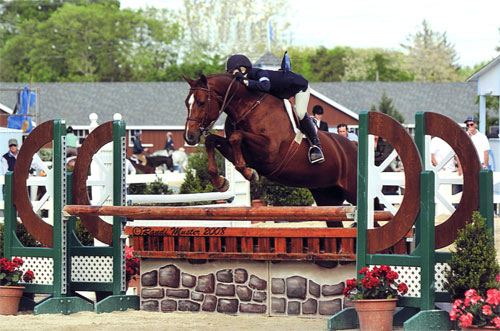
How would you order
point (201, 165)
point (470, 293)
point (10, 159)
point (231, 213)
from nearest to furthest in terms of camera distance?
point (470, 293) < point (231, 213) < point (10, 159) < point (201, 165)

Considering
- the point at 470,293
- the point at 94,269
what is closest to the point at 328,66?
the point at 94,269

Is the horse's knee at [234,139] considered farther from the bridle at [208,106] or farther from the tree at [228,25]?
the tree at [228,25]

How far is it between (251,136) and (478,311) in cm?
303

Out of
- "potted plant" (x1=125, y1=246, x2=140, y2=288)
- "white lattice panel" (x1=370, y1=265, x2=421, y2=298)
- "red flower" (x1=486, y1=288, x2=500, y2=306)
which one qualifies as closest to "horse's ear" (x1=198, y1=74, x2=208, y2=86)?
"potted plant" (x1=125, y1=246, x2=140, y2=288)

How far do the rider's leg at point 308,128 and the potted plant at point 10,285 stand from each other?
265 cm

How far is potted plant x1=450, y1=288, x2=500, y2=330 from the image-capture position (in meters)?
7.86

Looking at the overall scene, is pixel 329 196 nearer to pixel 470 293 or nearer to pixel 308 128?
pixel 308 128

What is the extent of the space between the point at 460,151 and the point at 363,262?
106cm

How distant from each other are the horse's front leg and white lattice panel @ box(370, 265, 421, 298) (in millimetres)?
2052

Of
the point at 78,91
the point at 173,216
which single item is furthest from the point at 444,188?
the point at 78,91

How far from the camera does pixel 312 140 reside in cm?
1071

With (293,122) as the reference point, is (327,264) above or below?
below

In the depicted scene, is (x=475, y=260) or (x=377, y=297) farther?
(x=377, y=297)

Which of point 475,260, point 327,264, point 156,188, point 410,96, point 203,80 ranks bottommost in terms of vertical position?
point 327,264
